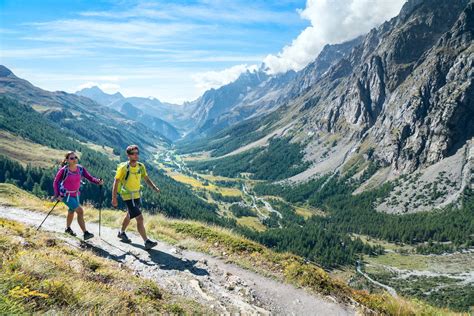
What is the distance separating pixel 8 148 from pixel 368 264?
676ft

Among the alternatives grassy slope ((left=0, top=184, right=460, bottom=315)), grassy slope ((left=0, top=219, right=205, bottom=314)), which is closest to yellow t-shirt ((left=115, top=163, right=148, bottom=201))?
grassy slope ((left=0, top=184, right=460, bottom=315))

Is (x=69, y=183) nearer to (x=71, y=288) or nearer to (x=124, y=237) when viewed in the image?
(x=124, y=237)

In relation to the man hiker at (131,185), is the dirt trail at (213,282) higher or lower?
lower

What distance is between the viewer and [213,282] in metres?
13.1

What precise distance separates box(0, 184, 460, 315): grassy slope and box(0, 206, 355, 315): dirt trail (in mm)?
657

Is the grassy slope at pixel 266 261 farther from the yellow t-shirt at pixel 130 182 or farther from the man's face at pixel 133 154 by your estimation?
the man's face at pixel 133 154

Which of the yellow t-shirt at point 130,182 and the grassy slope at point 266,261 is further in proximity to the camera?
the yellow t-shirt at point 130,182

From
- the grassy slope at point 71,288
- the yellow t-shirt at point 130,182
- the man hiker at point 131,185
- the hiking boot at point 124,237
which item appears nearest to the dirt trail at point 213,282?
the hiking boot at point 124,237

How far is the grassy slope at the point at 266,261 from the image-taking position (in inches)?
500

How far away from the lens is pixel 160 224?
2055 centimetres

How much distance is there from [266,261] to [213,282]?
3.32m

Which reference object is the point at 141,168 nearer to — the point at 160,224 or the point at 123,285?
the point at 160,224

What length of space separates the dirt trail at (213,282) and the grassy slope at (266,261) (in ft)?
2.16

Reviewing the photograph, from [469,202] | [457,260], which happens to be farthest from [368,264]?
[469,202]
